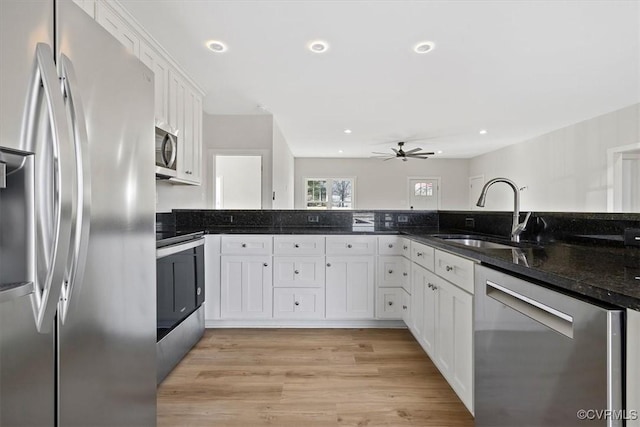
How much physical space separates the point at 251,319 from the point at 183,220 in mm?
1318

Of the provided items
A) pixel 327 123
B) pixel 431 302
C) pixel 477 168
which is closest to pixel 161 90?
pixel 431 302

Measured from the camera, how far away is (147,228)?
3.93 feet

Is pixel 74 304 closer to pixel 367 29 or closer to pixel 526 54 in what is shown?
pixel 367 29

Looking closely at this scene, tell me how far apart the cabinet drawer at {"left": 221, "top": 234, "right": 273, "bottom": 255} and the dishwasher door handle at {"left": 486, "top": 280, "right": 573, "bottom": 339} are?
1860mm

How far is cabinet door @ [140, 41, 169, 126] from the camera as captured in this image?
2205mm

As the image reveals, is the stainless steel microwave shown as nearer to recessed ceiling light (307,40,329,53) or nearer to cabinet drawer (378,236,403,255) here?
recessed ceiling light (307,40,329,53)

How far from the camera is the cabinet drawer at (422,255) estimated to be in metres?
2.00

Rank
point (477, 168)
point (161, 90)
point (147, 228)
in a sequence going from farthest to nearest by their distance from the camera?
1. point (477, 168)
2. point (161, 90)
3. point (147, 228)

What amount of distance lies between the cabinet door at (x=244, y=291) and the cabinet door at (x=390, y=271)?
99cm

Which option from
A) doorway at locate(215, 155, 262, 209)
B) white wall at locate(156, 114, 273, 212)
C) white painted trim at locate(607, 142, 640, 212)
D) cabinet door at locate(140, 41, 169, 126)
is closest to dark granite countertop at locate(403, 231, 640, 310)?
cabinet door at locate(140, 41, 169, 126)

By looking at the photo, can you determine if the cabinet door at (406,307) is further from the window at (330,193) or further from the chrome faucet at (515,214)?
the window at (330,193)

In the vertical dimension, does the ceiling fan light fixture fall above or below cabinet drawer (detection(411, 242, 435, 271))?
above

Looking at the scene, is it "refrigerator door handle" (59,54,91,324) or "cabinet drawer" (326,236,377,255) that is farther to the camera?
"cabinet drawer" (326,236,377,255)

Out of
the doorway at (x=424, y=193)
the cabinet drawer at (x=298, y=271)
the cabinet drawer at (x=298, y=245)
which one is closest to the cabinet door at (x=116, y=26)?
the cabinet drawer at (x=298, y=245)
